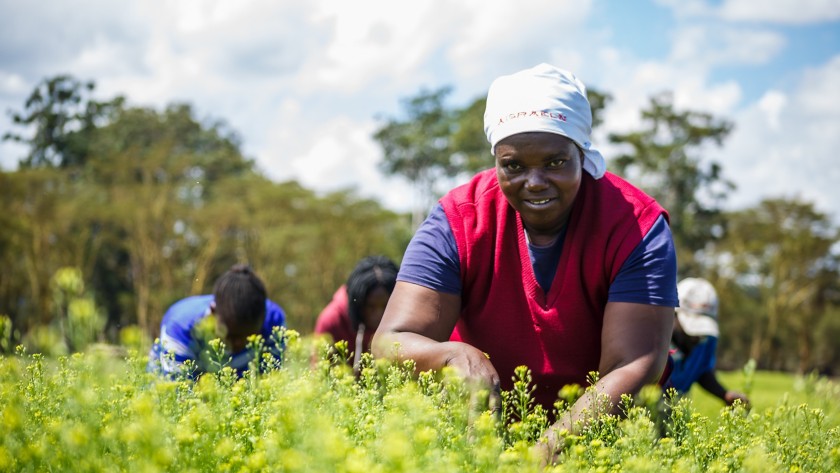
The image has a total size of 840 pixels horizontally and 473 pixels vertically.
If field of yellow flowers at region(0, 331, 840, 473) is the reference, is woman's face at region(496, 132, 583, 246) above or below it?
above

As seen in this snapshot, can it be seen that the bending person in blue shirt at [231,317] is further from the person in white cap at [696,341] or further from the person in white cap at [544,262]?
the person in white cap at [696,341]

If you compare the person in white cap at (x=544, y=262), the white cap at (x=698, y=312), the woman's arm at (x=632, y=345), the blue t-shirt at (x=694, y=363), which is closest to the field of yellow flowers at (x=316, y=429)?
the woman's arm at (x=632, y=345)

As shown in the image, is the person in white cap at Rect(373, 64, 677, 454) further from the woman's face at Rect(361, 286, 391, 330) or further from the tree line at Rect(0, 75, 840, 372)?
the tree line at Rect(0, 75, 840, 372)

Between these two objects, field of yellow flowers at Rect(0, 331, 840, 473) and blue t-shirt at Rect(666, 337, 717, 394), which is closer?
field of yellow flowers at Rect(0, 331, 840, 473)

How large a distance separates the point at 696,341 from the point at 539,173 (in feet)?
13.1

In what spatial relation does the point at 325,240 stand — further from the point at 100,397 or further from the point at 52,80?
the point at 100,397

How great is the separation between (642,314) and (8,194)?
31.0 meters

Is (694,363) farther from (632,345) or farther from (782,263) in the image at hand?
(782,263)

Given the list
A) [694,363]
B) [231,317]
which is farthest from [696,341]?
[231,317]

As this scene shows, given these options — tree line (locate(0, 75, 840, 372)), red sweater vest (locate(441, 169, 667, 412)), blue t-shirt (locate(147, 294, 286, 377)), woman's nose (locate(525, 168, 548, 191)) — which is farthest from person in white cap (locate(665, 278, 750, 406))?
tree line (locate(0, 75, 840, 372))

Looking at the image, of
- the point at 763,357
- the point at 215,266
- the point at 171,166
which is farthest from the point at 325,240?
the point at 763,357

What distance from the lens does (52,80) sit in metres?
37.6

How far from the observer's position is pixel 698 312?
652cm

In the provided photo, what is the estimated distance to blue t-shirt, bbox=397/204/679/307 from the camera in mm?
2887
